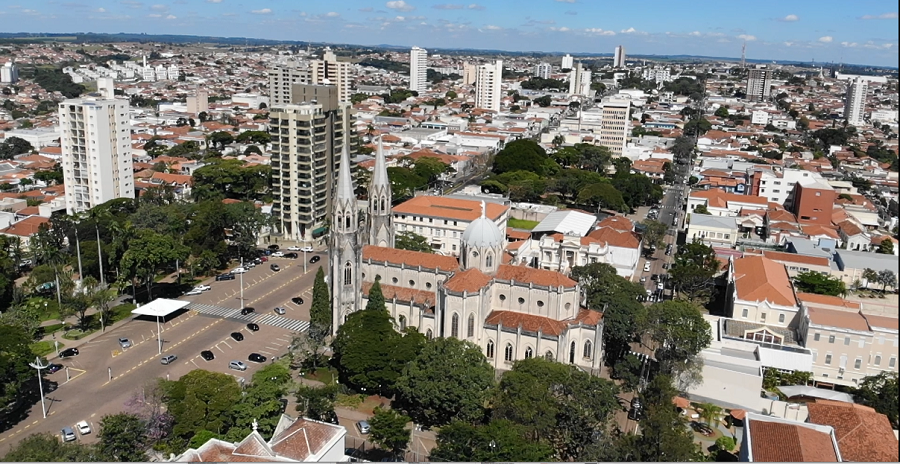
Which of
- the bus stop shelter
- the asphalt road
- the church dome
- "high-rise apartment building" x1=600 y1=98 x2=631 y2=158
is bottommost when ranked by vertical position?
the asphalt road

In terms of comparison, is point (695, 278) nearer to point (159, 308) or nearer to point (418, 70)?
point (159, 308)

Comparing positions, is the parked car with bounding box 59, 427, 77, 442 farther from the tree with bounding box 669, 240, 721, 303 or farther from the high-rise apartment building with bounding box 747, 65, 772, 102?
the high-rise apartment building with bounding box 747, 65, 772, 102

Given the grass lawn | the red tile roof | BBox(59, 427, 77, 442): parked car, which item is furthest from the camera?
the grass lawn

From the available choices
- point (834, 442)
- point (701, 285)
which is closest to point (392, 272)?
point (701, 285)

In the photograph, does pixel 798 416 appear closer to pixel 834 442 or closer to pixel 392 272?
pixel 834 442

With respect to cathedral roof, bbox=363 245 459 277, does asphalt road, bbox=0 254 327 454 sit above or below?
below

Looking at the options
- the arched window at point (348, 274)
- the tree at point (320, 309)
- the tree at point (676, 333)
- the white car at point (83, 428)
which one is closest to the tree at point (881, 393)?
the tree at point (676, 333)

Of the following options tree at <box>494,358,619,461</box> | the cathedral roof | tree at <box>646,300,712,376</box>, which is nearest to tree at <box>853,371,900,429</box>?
tree at <box>646,300,712,376</box>

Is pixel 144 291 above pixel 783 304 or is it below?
below
